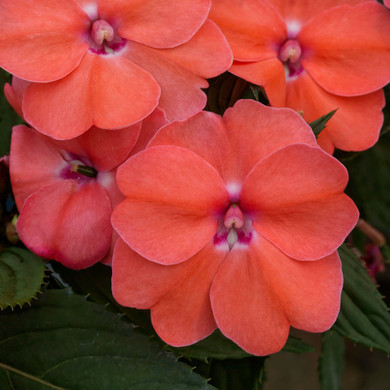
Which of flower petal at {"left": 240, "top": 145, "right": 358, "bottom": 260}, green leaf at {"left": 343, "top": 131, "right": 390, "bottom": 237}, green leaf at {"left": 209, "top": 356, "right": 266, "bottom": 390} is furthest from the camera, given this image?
green leaf at {"left": 343, "top": 131, "right": 390, "bottom": 237}

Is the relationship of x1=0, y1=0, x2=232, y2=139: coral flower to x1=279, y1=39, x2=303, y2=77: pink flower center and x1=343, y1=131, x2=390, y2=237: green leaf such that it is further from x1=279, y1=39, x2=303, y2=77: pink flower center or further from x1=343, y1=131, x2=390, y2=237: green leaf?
x1=343, y1=131, x2=390, y2=237: green leaf

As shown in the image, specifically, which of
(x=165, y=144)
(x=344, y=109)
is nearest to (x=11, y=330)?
(x=165, y=144)

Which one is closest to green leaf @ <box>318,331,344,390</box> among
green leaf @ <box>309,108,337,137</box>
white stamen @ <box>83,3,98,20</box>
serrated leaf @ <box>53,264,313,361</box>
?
serrated leaf @ <box>53,264,313,361</box>

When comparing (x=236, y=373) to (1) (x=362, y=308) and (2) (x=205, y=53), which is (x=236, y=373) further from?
(2) (x=205, y=53)

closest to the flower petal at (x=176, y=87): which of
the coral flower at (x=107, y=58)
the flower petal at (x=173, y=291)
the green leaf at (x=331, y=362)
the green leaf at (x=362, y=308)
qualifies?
the coral flower at (x=107, y=58)

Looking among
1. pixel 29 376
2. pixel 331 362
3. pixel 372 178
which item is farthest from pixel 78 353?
pixel 331 362

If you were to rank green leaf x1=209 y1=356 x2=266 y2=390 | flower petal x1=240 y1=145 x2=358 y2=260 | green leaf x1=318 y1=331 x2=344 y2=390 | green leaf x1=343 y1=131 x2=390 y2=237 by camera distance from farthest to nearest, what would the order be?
green leaf x1=318 y1=331 x2=344 y2=390, green leaf x1=343 y1=131 x2=390 y2=237, green leaf x1=209 y1=356 x2=266 y2=390, flower petal x1=240 y1=145 x2=358 y2=260

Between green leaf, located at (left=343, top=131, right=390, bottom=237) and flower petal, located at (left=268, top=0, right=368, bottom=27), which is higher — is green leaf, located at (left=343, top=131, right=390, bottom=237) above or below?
below

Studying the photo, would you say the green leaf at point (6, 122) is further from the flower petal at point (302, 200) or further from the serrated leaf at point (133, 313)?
the flower petal at point (302, 200)
